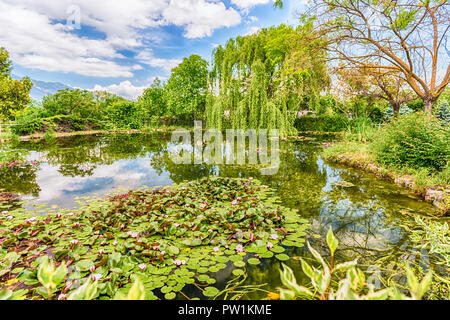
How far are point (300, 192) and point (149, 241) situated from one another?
3089mm

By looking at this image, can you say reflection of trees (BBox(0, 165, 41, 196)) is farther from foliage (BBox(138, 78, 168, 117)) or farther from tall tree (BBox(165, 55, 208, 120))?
foliage (BBox(138, 78, 168, 117))

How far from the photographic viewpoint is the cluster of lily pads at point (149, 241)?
1.79 metres

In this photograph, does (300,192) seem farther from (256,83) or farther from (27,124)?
(27,124)

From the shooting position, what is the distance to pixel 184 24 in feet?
33.1

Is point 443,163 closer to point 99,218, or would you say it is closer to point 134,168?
point 99,218

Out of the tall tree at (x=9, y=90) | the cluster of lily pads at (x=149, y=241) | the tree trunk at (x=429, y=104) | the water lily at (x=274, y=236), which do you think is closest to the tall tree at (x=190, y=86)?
the tall tree at (x=9, y=90)

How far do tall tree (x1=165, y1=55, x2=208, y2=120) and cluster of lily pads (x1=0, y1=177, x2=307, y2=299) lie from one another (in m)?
16.6

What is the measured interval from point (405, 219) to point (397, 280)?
167 cm

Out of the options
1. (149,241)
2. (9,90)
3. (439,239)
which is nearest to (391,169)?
(439,239)

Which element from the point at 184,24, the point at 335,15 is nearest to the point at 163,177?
the point at 335,15

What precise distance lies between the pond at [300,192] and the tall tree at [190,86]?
40.8 ft

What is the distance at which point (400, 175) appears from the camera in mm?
4711

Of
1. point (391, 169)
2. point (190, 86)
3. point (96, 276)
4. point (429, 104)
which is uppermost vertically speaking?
point (190, 86)

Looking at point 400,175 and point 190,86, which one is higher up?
point 190,86
